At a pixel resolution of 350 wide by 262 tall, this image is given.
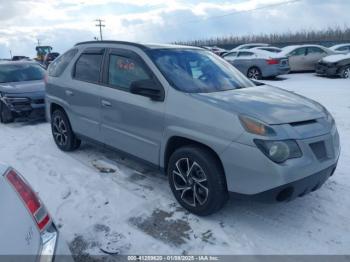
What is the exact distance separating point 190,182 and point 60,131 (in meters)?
3.20

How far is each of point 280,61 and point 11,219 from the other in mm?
15652

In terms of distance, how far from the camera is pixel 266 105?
354 centimetres

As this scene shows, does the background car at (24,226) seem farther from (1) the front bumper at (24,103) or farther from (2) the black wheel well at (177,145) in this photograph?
(1) the front bumper at (24,103)

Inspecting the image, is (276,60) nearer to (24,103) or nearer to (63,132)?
(24,103)

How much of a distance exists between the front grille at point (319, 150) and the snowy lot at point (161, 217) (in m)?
0.73

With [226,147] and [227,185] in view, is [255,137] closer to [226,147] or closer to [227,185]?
[226,147]

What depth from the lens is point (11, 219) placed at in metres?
1.74

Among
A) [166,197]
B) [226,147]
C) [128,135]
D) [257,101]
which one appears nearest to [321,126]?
[257,101]

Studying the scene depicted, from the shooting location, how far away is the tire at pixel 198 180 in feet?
11.2

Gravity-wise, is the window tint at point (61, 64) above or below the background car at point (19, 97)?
above

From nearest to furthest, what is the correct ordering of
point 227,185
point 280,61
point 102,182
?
point 227,185 → point 102,182 → point 280,61

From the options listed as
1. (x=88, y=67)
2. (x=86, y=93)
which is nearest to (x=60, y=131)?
(x=86, y=93)

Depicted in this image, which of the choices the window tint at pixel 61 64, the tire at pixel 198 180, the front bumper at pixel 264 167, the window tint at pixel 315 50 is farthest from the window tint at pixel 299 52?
the tire at pixel 198 180

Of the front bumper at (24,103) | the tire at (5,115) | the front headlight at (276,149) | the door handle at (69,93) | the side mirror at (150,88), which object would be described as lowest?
the tire at (5,115)
